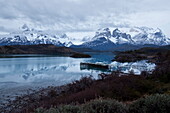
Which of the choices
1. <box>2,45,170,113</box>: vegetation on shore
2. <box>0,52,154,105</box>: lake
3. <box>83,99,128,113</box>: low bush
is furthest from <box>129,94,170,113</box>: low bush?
<box>0,52,154,105</box>: lake

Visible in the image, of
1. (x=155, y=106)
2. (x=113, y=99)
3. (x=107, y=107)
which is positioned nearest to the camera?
(x=155, y=106)

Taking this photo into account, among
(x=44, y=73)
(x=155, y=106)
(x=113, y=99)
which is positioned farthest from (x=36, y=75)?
(x=155, y=106)

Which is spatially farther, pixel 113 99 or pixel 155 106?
pixel 113 99

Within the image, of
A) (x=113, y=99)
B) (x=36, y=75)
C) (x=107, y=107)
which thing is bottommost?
(x=36, y=75)

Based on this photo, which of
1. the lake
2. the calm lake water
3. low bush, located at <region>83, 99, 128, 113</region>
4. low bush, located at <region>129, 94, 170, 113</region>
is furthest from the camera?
the calm lake water

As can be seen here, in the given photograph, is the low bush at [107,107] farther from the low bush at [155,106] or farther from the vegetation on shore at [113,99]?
the low bush at [155,106]

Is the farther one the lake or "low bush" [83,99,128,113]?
the lake

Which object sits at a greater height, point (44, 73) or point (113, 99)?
point (113, 99)

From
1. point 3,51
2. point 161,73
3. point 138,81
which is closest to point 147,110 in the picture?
point 138,81

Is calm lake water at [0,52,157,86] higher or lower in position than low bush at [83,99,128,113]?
lower

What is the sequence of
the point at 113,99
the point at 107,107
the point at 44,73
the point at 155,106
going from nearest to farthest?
the point at 155,106, the point at 107,107, the point at 113,99, the point at 44,73

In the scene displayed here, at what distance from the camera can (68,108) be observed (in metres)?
5.69

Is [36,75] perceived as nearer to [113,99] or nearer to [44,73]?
[44,73]

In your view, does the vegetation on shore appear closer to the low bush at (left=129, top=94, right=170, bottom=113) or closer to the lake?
the low bush at (left=129, top=94, right=170, bottom=113)
